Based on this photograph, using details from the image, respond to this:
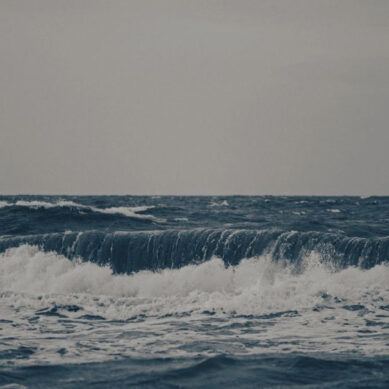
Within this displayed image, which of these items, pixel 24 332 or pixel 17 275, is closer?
pixel 24 332

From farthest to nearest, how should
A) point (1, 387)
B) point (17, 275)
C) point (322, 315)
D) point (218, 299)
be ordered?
point (17, 275) < point (218, 299) < point (322, 315) < point (1, 387)

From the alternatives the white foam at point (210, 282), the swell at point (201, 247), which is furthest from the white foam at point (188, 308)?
the swell at point (201, 247)

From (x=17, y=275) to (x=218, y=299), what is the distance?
7295mm

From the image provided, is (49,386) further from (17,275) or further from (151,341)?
(17,275)

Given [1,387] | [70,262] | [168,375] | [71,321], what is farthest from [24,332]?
[70,262]

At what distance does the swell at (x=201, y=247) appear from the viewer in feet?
52.5

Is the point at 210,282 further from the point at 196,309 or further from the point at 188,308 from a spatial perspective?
the point at 196,309

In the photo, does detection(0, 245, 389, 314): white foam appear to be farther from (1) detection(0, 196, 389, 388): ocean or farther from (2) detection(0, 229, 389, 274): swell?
(2) detection(0, 229, 389, 274): swell

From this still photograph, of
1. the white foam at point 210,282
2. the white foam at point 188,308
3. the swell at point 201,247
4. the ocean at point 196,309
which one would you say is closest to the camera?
the ocean at point 196,309

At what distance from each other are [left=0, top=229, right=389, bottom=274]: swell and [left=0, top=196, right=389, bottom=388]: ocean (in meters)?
0.04

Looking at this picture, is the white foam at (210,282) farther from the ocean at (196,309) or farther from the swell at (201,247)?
the swell at (201,247)

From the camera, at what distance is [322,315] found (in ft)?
37.3

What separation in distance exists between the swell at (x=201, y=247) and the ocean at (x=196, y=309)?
0.12ft

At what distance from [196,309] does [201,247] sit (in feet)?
15.9
